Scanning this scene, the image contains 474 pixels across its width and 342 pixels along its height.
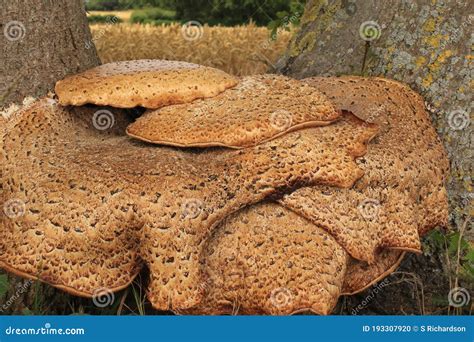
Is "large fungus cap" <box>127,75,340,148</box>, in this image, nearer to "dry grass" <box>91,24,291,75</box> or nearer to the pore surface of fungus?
the pore surface of fungus

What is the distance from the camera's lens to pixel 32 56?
4.16 m

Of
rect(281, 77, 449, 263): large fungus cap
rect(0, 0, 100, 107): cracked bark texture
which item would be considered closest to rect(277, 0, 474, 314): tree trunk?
rect(281, 77, 449, 263): large fungus cap

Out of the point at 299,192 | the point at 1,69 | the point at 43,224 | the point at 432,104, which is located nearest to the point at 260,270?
the point at 299,192

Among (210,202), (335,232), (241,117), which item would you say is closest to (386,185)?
(335,232)

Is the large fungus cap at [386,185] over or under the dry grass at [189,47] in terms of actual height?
over

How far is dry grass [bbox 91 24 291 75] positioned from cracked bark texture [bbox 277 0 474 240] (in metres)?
4.45

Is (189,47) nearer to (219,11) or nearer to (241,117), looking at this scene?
(241,117)

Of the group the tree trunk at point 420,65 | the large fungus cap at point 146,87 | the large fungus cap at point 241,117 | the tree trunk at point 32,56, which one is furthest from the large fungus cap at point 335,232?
the tree trunk at point 32,56

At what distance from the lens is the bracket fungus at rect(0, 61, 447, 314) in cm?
301

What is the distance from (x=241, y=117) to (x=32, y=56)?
1.71 m

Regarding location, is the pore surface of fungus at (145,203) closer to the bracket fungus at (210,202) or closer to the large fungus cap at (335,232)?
the bracket fungus at (210,202)

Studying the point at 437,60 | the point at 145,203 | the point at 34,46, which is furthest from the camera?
the point at 34,46

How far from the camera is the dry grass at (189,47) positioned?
9.66 metres

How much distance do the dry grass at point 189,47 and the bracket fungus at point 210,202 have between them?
17.8 feet
